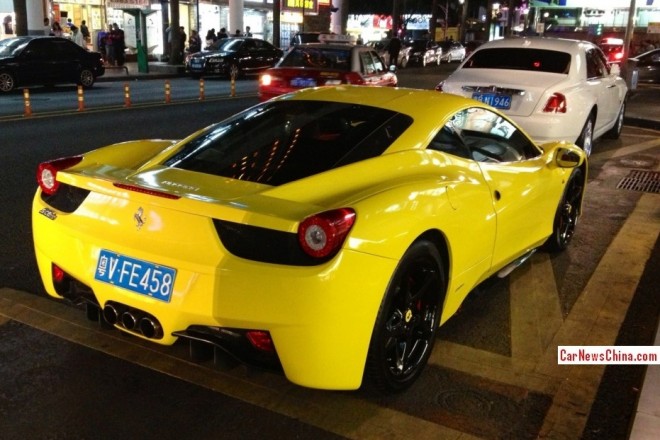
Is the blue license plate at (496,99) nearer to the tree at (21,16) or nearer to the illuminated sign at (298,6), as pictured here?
the tree at (21,16)

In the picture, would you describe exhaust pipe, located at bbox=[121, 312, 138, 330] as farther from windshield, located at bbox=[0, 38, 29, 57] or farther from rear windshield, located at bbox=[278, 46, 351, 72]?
windshield, located at bbox=[0, 38, 29, 57]

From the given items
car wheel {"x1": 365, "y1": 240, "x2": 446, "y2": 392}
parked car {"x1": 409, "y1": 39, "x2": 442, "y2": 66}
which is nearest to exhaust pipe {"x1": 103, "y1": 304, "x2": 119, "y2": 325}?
car wheel {"x1": 365, "y1": 240, "x2": 446, "y2": 392}

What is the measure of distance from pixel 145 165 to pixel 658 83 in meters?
26.3

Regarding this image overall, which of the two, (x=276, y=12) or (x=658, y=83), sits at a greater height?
(x=276, y=12)

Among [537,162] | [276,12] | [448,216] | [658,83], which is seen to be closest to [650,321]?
[537,162]

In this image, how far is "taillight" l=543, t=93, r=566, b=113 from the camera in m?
8.67

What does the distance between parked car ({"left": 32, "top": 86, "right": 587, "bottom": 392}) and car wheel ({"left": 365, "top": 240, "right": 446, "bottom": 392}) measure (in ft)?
0.03

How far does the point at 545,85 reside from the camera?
8797 millimetres

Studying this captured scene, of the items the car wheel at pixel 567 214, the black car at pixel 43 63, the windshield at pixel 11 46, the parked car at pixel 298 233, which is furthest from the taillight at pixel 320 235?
the windshield at pixel 11 46

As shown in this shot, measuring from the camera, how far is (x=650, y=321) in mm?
4535

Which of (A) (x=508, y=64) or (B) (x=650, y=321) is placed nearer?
(B) (x=650, y=321)

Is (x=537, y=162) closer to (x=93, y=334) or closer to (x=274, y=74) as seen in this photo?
(x=93, y=334)

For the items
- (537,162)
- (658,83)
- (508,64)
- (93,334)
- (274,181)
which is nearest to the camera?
(274,181)

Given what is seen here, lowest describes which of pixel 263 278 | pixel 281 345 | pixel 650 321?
pixel 650 321
